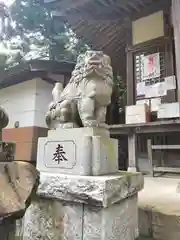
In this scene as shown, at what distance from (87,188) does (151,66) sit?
5669 millimetres

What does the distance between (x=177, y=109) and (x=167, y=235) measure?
3.47 m

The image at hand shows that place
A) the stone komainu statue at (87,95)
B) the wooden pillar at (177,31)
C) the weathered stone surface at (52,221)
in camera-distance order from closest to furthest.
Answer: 1. the weathered stone surface at (52,221)
2. the stone komainu statue at (87,95)
3. the wooden pillar at (177,31)

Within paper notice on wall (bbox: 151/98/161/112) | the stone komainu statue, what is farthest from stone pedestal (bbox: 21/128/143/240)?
paper notice on wall (bbox: 151/98/161/112)

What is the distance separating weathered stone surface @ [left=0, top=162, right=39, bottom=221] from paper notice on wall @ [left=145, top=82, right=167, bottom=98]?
17.6ft

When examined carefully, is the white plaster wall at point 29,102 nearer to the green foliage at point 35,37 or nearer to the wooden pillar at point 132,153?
the green foliage at point 35,37

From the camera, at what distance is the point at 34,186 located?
166 cm

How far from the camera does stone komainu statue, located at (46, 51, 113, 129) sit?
6.96ft

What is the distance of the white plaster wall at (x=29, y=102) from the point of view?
7004 millimetres

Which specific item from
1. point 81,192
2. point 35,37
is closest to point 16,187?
point 81,192

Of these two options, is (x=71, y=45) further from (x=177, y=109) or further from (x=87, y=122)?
(x=87, y=122)

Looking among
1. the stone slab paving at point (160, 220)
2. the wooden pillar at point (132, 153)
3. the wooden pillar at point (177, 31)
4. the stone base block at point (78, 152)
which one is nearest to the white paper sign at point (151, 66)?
Answer: the wooden pillar at point (177, 31)

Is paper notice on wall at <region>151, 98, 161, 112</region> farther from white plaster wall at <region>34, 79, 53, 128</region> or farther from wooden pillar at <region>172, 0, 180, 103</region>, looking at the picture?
white plaster wall at <region>34, 79, 53, 128</region>

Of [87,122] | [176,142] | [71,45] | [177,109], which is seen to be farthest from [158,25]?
[87,122]

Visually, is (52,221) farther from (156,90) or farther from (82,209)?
(156,90)
